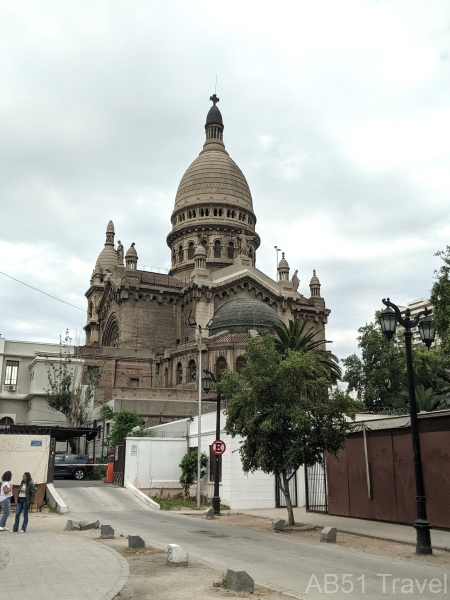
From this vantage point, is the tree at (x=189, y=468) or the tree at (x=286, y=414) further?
the tree at (x=189, y=468)

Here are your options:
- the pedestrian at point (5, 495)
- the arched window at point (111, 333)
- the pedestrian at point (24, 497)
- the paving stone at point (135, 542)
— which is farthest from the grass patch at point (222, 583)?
the arched window at point (111, 333)

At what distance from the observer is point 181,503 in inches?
995

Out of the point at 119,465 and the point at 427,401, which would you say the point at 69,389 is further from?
the point at 427,401

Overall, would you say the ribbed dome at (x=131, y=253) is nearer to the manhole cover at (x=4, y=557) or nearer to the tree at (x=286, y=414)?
the tree at (x=286, y=414)

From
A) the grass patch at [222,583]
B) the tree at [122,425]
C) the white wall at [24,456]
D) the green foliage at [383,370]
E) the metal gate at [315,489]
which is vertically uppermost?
the green foliage at [383,370]

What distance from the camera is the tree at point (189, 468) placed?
87.1 feet

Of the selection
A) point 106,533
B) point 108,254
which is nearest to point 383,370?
point 106,533

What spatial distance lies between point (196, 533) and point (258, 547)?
3044 millimetres

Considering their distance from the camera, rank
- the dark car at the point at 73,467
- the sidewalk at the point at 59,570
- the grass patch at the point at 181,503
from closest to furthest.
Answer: the sidewalk at the point at 59,570, the grass patch at the point at 181,503, the dark car at the point at 73,467

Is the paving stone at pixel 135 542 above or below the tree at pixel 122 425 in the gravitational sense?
below

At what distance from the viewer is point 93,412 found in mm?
43906

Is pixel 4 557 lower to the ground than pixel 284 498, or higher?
lower

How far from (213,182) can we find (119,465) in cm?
4908

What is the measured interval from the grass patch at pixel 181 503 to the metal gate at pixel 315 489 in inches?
136
